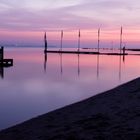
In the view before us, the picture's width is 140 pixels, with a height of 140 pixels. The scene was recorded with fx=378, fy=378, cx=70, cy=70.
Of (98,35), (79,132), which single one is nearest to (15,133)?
(79,132)

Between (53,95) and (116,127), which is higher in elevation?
(116,127)

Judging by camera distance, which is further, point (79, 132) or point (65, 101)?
point (65, 101)

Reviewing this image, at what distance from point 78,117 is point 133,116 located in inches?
70.6

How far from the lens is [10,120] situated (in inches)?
528

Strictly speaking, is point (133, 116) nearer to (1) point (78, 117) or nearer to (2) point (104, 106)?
(1) point (78, 117)

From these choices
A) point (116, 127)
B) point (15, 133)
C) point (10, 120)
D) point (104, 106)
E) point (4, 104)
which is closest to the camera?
point (116, 127)

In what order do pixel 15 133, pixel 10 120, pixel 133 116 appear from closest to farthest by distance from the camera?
pixel 133 116
pixel 15 133
pixel 10 120

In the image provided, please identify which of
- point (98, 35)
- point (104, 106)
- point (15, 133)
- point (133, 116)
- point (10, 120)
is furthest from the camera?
point (98, 35)

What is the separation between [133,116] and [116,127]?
0.95 metres

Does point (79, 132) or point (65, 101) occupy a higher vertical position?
point (79, 132)

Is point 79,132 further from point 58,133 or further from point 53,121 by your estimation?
point 53,121

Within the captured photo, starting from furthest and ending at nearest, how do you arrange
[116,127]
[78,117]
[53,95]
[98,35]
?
[98,35], [53,95], [78,117], [116,127]

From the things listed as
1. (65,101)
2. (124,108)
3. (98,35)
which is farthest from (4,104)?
(98,35)

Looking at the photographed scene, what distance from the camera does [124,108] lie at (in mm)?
9836
